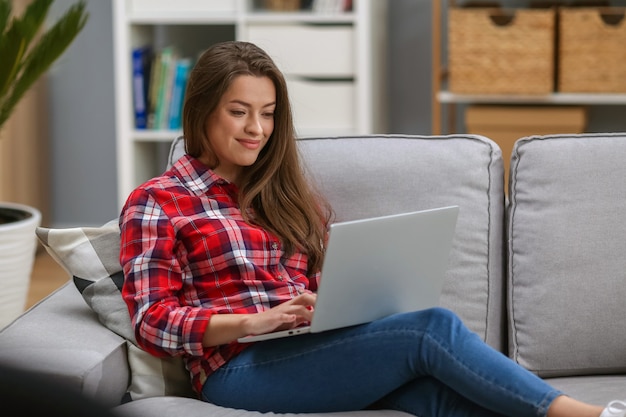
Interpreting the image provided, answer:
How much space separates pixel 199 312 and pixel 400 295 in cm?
31

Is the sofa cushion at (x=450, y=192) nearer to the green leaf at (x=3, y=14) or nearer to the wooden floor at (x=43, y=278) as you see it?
the green leaf at (x=3, y=14)

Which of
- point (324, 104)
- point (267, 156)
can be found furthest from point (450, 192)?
point (324, 104)

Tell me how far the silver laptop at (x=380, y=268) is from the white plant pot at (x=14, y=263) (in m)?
1.15

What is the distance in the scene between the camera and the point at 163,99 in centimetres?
330

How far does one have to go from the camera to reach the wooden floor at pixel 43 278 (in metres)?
3.24

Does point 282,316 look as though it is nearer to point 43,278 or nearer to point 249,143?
point 249,143

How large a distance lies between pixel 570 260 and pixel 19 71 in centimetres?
150

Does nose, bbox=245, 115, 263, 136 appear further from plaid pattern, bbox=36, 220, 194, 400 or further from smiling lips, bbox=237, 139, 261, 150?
plaid pattern, bbox=36, 220, 194, 400

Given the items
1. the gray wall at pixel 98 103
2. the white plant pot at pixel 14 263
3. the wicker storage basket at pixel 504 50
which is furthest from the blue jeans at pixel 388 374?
the gray wall at pixel 98 103

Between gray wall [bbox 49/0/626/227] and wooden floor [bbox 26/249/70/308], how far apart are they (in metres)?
0.29

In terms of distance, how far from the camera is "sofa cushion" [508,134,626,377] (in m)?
1.67

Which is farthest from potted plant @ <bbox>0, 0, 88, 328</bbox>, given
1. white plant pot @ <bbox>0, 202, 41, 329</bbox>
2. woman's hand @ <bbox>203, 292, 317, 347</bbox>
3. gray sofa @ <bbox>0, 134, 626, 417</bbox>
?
woman's hand @ <bbox>203, 292, 317, 347</bbox>

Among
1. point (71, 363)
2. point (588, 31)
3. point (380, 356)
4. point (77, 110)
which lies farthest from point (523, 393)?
point (77, 110)

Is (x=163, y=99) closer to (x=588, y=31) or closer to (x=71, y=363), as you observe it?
(x=588, y=31)
